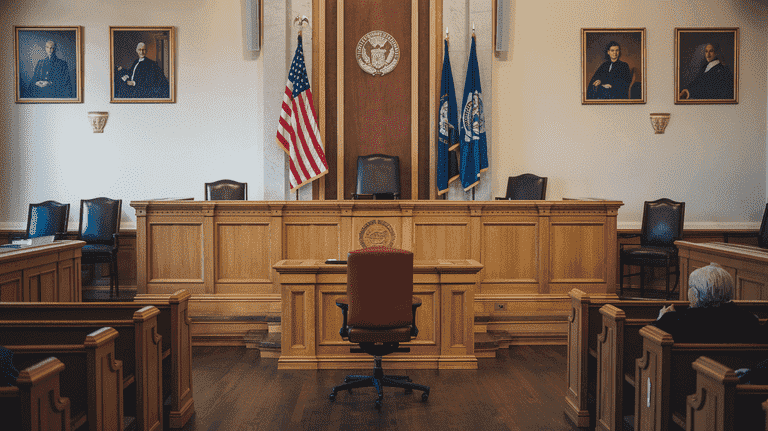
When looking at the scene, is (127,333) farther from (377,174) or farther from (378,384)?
(377,174)

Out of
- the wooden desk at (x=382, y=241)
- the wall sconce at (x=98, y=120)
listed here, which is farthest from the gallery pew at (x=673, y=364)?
the wall sconce at (x=98, y=120)

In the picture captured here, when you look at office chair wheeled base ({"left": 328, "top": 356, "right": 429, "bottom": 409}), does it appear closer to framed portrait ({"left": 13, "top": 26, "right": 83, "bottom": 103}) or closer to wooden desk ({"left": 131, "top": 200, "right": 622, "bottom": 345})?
wooden desk ({"left": 131, "top": 200, "right": 622, "bottom": 345})

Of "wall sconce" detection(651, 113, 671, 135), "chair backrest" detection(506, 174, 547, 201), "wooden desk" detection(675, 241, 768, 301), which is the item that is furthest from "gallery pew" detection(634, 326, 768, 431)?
"wall sconce" detection(651, 113, 671, 135)

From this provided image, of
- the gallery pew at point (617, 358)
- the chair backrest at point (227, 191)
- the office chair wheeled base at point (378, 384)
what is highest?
the chair backrest at point (227, 191)

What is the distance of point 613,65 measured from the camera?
7594mm

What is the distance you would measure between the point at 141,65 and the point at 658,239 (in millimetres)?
6972

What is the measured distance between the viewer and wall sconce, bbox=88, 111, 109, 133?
753 cm

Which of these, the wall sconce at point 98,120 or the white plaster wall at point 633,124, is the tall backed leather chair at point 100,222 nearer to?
the wall sconce at point 98,120

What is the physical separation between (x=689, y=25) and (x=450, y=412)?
6.66 m

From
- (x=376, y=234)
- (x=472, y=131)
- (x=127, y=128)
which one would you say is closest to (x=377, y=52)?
(x=472, y=131)

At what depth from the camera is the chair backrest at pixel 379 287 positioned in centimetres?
344

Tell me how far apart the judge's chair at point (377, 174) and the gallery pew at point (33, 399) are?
5.27 meters

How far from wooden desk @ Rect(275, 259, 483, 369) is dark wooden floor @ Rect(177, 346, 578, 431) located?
0.12 m

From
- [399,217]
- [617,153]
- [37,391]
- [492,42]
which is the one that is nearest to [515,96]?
[492,42]
